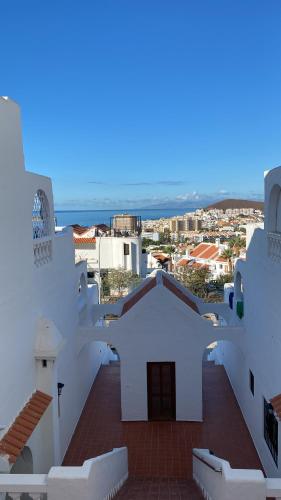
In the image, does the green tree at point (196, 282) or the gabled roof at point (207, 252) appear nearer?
the green tree at point (196, 282)

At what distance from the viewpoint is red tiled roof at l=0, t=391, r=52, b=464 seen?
18.2 ft

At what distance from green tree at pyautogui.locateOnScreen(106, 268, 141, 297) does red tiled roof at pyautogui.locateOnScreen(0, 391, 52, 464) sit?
2694 cm

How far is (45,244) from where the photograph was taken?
8648mm

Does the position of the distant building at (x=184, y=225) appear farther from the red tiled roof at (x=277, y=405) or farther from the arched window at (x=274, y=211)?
the red tiled roof at (x=277, y=405)

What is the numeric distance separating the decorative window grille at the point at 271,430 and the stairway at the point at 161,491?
5.84ft

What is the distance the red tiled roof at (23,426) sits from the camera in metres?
5.56

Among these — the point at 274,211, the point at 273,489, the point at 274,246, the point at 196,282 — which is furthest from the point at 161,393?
the point at 196,282

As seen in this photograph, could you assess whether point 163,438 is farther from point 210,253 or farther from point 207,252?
point 207,252

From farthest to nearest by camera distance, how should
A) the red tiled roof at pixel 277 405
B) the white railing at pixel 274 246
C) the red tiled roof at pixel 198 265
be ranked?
the red tiled roof at pixel 198 265 < the white railing at pixel 274 246 < the red tiled roof at pixel 277 405

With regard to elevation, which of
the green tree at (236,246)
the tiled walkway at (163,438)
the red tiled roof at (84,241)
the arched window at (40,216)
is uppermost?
the arched window at (40,216)

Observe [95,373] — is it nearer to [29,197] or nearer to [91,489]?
[29,197]

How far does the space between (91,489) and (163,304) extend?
7538 millimetres

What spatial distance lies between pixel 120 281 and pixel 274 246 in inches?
1083

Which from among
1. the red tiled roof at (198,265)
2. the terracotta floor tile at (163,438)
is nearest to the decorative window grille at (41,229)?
the terracotta floor tile at (163,438)
